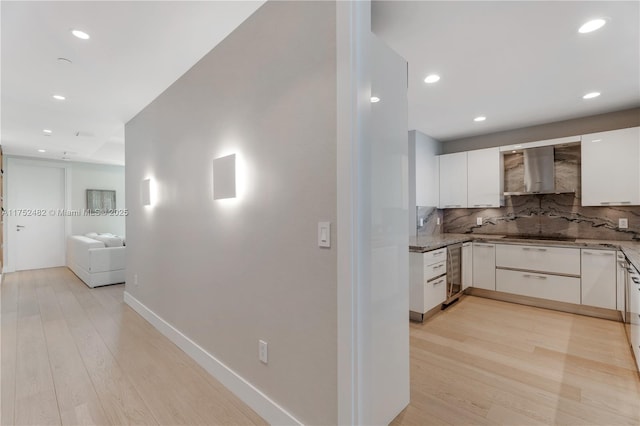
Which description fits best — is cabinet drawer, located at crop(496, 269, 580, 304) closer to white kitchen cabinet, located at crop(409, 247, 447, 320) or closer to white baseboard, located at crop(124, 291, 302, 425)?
white kitchen cabinet, located at crop(409, 247, 447, 320)

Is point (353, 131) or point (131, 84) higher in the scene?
point (131, 84)

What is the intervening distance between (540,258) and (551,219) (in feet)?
2.58

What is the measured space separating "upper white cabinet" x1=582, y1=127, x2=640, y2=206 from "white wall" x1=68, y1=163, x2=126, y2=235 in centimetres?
905

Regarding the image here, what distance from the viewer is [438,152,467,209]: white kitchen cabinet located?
462 centimetres

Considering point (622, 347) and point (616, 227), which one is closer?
point (622, 347)

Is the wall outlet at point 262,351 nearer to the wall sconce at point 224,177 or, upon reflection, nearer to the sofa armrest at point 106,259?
the wall sconce at point 224,177

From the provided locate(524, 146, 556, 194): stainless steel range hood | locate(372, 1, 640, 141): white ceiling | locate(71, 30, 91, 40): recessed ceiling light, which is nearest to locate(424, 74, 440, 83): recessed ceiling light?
locate(372, 1, 640, 141): white ceiling

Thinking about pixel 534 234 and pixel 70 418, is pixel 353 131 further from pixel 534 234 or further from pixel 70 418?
pixel 534 234

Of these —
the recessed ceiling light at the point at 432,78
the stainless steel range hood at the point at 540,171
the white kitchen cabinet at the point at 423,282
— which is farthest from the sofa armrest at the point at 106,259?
the stainless steel range hood at the point at 540,171

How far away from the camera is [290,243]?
1.63 metres

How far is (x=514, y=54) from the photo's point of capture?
2283 mm

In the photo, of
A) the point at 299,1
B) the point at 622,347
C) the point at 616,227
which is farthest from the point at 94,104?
the point at 616,227

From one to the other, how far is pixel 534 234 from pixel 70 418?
210 inches

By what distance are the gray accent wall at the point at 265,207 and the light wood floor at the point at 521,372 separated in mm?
832
